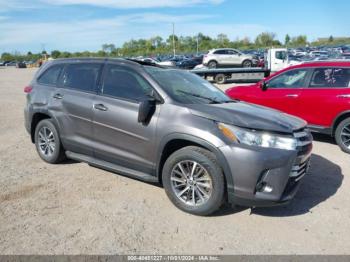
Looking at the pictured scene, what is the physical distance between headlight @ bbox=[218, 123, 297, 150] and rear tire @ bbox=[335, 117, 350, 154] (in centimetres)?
346

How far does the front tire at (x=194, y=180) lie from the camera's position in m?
3.95

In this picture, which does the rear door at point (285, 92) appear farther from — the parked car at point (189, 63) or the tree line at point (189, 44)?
the tree line at point (189, 44)

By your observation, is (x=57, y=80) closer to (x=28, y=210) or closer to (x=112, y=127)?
(x=112, y=127)

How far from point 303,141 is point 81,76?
11.0 ft

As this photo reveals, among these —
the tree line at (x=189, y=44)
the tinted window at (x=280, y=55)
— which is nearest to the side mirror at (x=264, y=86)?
the tinted window at (x=280, y=55)

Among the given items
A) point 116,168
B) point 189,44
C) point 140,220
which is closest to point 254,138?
point 140,220

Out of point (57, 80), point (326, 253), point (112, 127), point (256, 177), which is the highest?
point (57, 80)

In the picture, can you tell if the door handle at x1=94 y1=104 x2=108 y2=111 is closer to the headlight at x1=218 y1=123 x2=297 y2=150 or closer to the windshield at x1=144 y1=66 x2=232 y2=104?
the windshield at x1=144 y1=66 x2=232 y2=104

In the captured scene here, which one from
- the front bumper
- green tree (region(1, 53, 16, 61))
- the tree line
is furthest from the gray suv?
green tree (region(1, 53, 16, 61))

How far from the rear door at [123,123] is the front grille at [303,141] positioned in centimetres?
170

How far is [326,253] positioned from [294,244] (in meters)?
0.30

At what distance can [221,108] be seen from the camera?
4367 mm

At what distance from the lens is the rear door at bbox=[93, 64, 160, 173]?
4.48 metres

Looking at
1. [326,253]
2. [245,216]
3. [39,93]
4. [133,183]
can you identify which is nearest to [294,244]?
[326,253]
